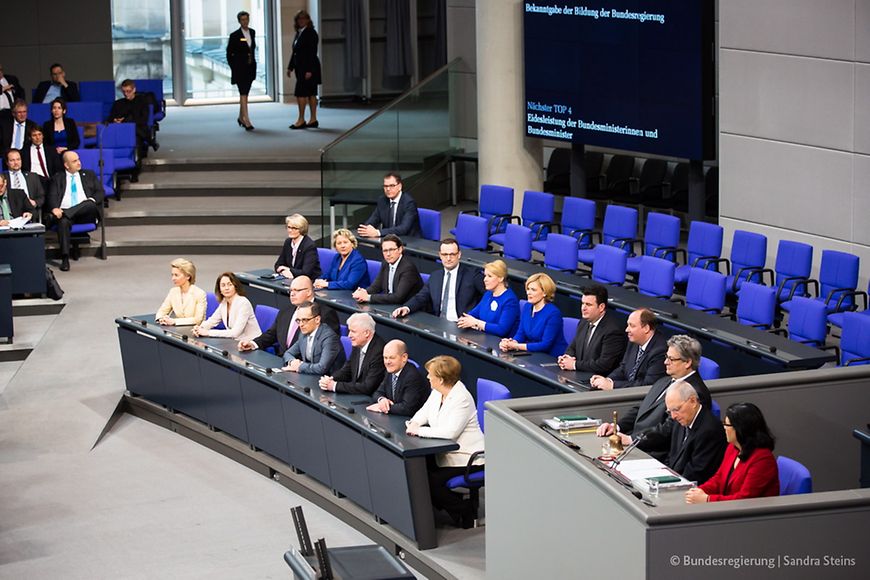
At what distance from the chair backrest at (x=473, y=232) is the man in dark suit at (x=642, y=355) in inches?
190

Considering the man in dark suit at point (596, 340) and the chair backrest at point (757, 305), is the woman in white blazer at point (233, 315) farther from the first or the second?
the chair backrest at point (757, 305)

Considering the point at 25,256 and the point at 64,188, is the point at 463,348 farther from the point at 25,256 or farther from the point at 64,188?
the point at 64,188

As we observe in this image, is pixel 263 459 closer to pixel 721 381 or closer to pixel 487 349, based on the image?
pixel 487 349

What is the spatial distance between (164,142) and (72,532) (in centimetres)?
1095

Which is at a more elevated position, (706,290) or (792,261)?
(792,261)

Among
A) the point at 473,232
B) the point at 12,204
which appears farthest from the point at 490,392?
the point at 12,204

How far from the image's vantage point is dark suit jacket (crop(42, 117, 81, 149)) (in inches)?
612

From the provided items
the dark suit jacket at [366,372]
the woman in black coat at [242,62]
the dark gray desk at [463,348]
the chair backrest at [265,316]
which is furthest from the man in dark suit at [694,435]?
the woman in black coat at [242,62]

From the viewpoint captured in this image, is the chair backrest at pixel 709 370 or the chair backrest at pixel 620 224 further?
the chair backrest at pixel 620 224

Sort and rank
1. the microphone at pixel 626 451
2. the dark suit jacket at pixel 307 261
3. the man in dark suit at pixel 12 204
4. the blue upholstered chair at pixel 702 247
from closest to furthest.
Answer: the microphone at pixel 626 451 → the blue upholstered chair at pixel 702 247 → the dark suit jacket at pixel 307 261 → the man in dark suit at pixel 12 204

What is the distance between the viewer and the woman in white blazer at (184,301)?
33.8 ft

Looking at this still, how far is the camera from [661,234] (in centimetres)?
1196

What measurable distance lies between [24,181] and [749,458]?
33.4 feet

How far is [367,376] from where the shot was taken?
27.5 feet
